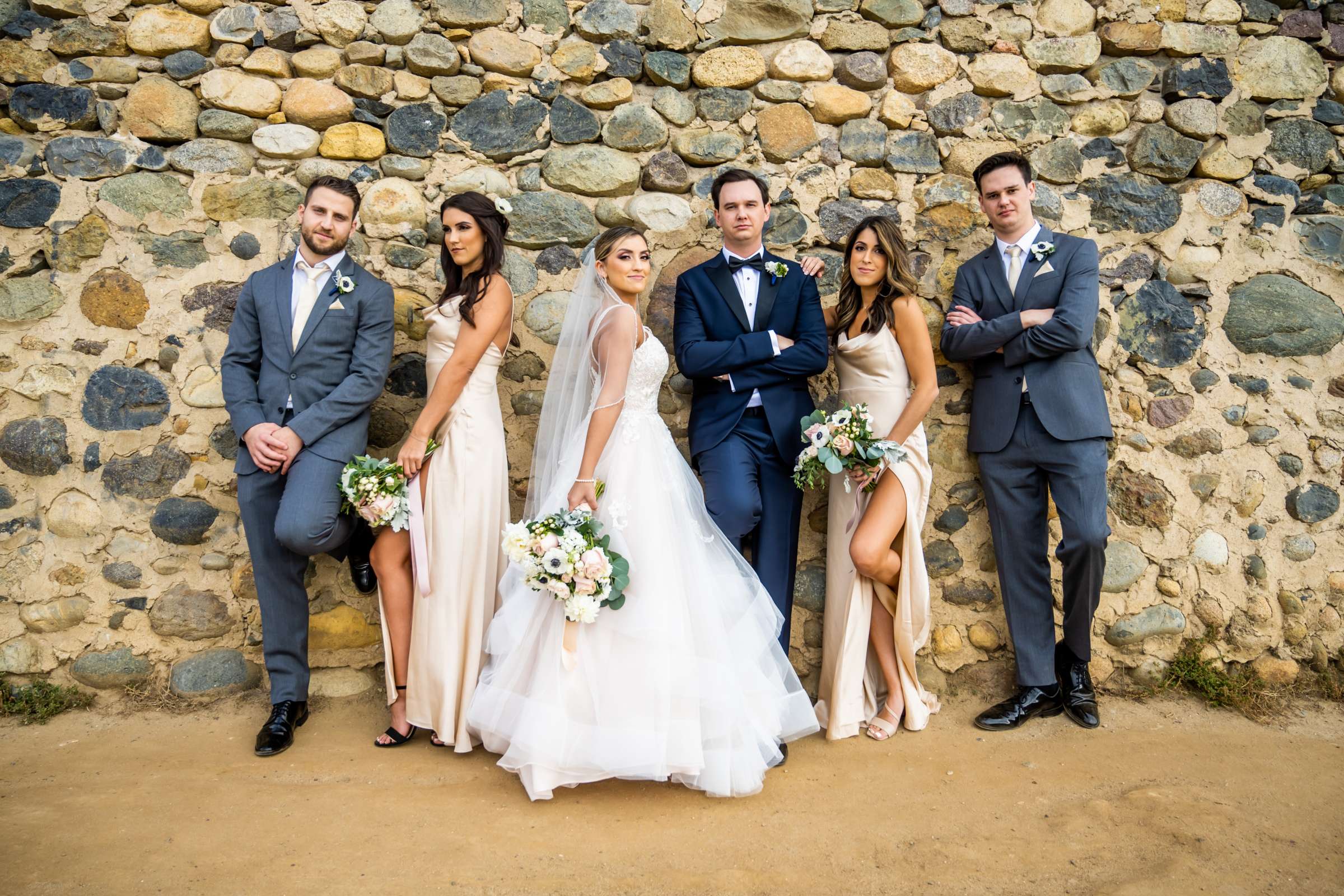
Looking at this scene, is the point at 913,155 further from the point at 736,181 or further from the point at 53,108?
the point at 53,108

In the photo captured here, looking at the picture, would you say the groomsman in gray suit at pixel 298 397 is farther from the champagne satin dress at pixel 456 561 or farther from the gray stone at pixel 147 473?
the gray stone at pixel 147 473

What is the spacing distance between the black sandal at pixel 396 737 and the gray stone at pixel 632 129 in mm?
2674

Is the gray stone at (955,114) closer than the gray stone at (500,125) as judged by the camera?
No

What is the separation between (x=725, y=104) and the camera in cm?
395

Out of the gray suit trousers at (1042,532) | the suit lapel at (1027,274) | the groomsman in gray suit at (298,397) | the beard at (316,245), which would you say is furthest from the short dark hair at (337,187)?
the gray suit trousers at (1042,532)

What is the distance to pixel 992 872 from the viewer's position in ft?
8.19

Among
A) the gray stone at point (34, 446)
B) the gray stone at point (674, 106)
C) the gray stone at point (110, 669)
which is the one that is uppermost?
the gray stone at point (674, 106)

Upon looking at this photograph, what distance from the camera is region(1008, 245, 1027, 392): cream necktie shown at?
11.9ft

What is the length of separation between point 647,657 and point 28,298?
10.6 ft

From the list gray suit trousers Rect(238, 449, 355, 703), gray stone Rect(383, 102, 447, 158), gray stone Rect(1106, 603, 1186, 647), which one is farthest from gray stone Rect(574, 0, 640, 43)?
gray stone Rect(1106, 603, 1186, 647)

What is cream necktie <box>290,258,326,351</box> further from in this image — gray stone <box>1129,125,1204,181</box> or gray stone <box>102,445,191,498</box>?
gray stone <box>1129,125,1204,181</box>

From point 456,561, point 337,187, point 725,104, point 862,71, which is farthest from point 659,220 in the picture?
point 456,561

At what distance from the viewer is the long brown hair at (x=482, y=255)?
133 inches

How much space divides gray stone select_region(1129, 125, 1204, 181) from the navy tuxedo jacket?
186 centimetres
